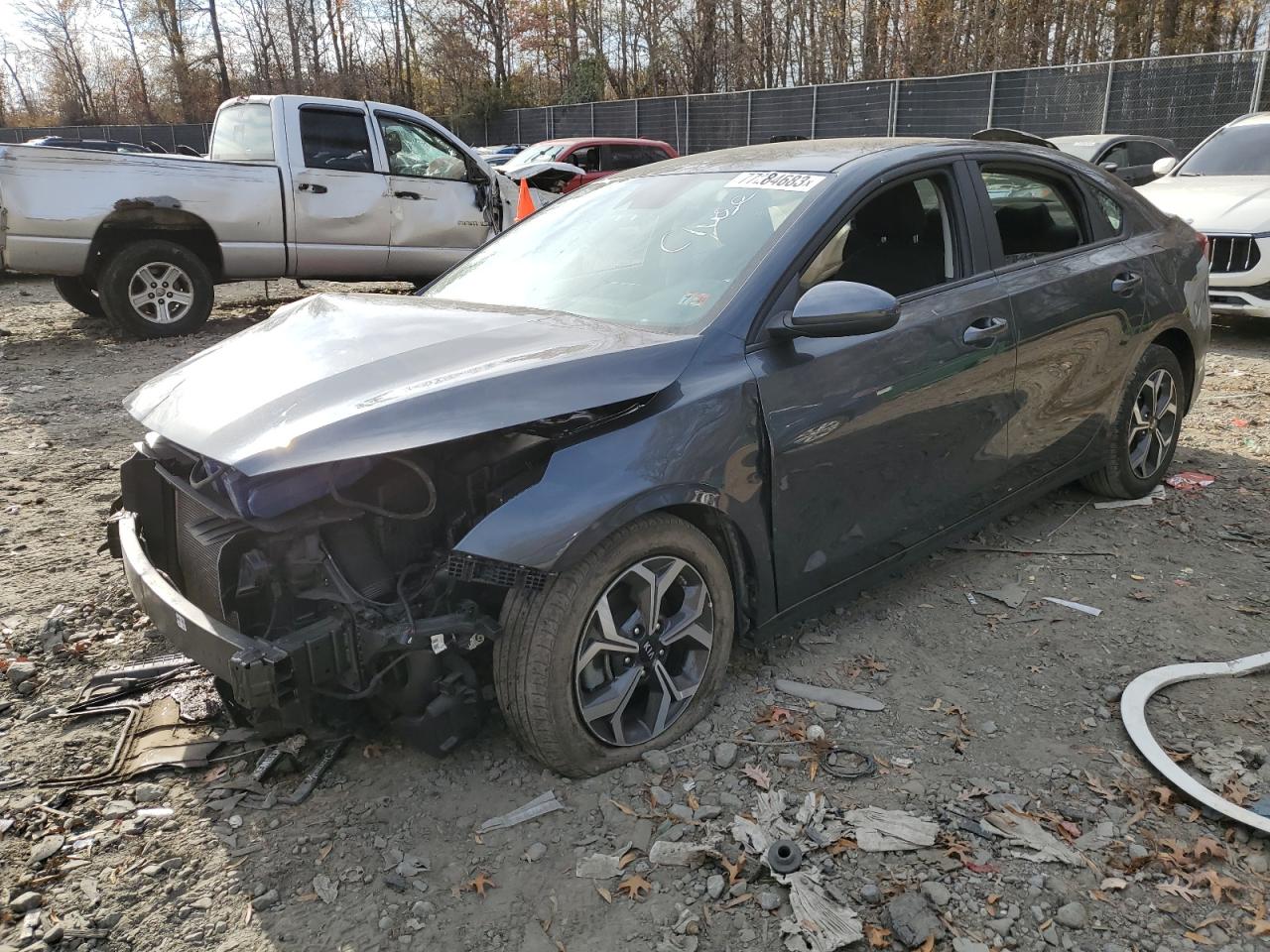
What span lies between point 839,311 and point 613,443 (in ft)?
2.64

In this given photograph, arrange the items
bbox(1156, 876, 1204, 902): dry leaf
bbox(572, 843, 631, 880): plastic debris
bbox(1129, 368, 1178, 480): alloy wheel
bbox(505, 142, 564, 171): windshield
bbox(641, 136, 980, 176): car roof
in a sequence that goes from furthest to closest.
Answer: bbox(505, 142, 564, 171): windshield, bbox(1129, 368, 1178, 480): alloy wheel, bbox(641, 136, 980, 176): car roof, bbox(572, 843, 631, 880): plastic debris, bbox(1156, 876, 1204, 902): dry leaf

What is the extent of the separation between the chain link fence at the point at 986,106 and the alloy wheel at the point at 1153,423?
15.0 m

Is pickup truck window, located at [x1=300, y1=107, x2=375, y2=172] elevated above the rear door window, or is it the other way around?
pickup truck window, located at [x1=300, y1=107, x2=375, y2=172]

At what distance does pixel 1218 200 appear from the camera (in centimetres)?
819

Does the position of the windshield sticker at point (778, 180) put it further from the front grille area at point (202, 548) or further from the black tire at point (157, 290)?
the black tire at point (157, 290)

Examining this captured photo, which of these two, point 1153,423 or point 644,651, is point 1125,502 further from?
point 644,651

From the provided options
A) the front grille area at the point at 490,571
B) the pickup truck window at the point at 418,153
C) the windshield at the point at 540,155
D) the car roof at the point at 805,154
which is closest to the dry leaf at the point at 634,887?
the front grille area at the point at 490,571

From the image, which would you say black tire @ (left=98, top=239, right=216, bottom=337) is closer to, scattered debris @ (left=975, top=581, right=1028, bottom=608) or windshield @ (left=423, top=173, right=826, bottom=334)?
windshield @ (left=423, top=173, right=826, bottom=334)

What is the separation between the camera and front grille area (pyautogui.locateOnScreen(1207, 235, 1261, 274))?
24.8 ft

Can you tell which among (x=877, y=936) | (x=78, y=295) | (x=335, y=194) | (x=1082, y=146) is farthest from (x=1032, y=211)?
(x=1082, y=146)

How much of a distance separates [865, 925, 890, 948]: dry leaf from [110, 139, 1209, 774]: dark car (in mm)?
839

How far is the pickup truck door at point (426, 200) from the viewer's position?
31.4 ft

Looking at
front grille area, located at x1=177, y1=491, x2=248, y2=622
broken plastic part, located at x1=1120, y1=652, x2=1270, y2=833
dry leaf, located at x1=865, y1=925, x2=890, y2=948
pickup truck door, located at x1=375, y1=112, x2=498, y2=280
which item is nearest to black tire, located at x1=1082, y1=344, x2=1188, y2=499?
broken plastic part, located at x1=1120, y1=652, x2=1270, y2=833

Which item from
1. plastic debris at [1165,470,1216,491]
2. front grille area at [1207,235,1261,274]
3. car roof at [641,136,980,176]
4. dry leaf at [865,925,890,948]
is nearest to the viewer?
dry leaf at [865,925,890,948]
